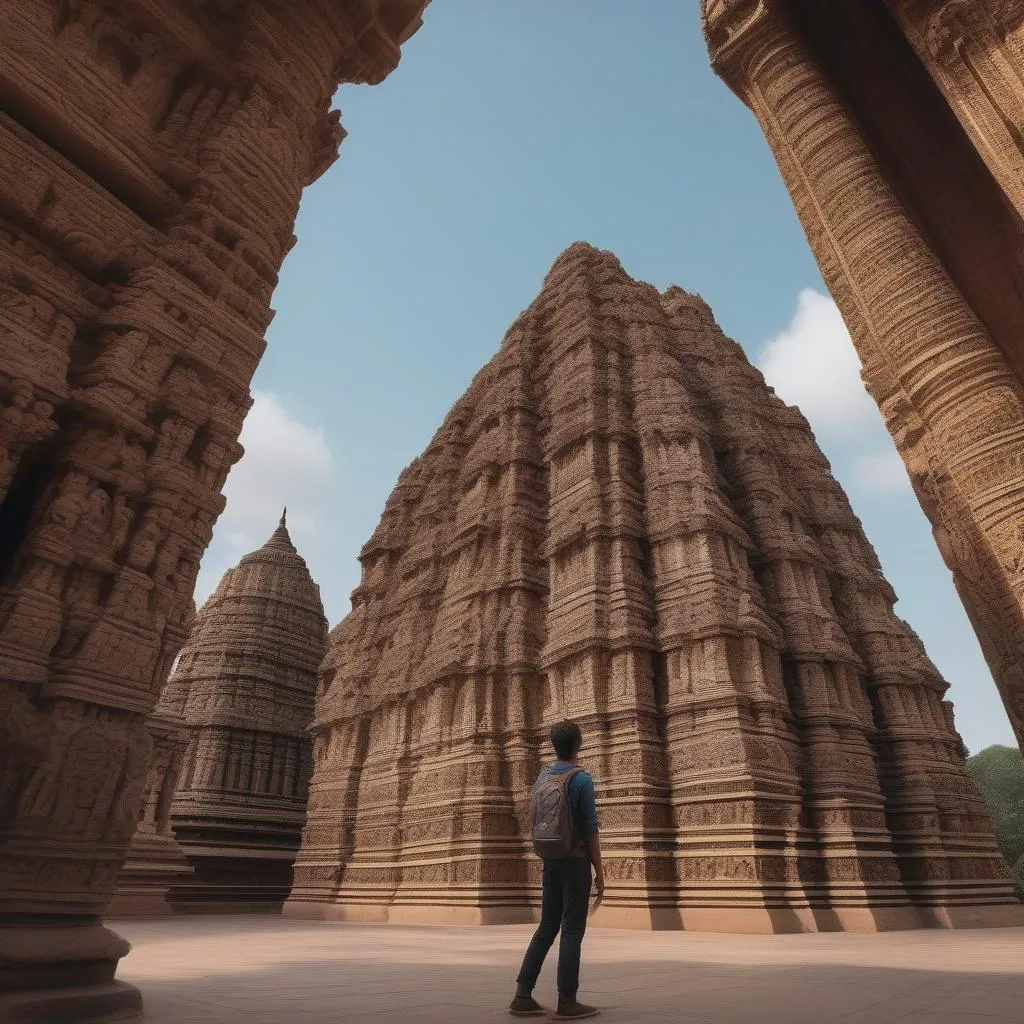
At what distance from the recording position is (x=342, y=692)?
2259cm

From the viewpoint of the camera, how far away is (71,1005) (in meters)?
3.10

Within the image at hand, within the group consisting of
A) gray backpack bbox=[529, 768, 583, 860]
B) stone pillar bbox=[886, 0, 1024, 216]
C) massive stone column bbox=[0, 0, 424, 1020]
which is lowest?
gray backpack bbox=[529, 768, 583, 860]

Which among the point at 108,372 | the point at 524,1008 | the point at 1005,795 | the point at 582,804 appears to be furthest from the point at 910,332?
the point at 1005,795

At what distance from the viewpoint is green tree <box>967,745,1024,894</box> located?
33031 mm

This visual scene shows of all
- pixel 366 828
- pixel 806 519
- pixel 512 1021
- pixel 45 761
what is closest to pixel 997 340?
pixel 512 1021

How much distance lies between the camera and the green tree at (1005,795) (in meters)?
33.0

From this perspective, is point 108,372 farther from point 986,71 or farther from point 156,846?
point 156,846

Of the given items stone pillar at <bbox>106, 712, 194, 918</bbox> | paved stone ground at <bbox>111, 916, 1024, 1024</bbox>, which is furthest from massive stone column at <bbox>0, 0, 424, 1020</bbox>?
stone pillar at <bbox>106, 712, 194, 918</bbox>

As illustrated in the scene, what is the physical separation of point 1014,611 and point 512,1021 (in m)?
4.08

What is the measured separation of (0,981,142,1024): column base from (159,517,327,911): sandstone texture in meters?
20.5

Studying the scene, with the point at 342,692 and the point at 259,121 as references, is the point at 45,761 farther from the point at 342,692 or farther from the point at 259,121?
the point at 342,692

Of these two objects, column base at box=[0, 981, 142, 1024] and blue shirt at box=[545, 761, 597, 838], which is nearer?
column base at box=[0, 981, 142, 1024]

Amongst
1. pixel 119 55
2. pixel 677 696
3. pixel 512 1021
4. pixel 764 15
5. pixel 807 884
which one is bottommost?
pixel 512 1021

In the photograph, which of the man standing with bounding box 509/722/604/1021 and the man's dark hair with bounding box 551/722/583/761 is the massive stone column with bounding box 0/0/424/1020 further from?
the man's dark hair with bounding box 551/722/583/761
